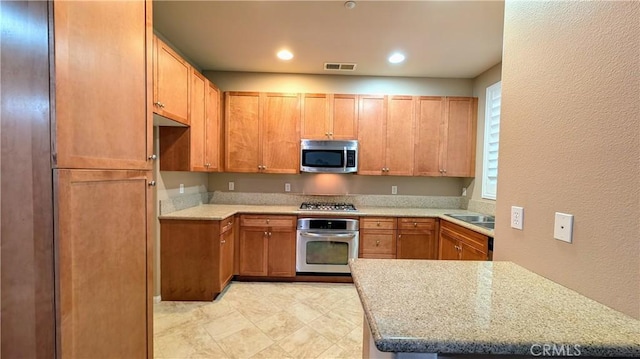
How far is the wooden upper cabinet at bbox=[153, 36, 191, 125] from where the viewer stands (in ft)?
6.55

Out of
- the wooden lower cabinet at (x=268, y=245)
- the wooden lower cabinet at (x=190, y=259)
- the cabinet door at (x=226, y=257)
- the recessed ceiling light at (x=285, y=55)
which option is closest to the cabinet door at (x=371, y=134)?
the recessed ceiling light at (x=285, y=55)

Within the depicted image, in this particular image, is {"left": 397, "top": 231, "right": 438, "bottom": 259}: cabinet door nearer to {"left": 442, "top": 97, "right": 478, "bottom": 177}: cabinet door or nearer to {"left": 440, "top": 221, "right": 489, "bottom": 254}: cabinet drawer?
{"left": 440, "top": 221, "right": 489, "bottom": 254}: cabinet drawer

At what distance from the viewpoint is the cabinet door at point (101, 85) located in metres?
0.92

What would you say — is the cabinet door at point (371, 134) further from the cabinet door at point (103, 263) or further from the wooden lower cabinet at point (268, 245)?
the cabinet door at point (103, 263)

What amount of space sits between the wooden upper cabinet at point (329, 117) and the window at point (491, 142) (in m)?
1.58

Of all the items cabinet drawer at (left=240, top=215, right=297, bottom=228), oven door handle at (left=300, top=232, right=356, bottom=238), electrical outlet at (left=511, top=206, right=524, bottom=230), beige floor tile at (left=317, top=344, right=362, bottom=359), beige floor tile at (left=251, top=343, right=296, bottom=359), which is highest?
electrical outlet at (left=511, top=206, right=524, bottom=230)

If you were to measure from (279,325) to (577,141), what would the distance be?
2.30 m

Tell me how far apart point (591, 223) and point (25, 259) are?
1.97 meters

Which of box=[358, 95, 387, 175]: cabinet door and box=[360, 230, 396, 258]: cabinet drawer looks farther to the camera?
box=[358, 95, 387, 175]: cabinet door

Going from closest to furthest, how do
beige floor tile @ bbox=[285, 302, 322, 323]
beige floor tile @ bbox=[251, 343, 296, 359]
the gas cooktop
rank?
beige floor tile @ bbox=[251, 343, 296, 359] < beige floor tile @ bbox=[285, 302, 322, 323] < the gas cooktop

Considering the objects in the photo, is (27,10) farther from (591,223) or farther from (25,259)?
(591,223)

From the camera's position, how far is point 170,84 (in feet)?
7.18

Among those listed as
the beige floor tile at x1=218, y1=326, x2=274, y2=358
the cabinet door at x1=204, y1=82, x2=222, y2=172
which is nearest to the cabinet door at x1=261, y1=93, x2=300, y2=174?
the cabinet door at x1=204, y1=82, x2=222, y2=172

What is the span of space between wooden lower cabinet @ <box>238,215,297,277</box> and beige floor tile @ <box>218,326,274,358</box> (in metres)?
0.93
